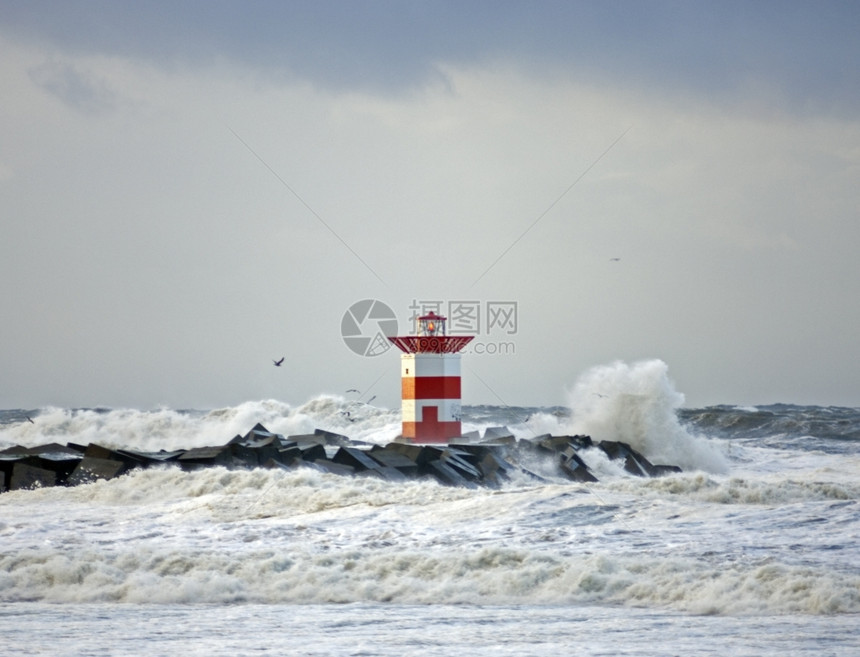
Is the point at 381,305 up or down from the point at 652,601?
up

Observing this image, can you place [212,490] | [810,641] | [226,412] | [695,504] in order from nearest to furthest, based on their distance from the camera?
[810,641]
[695,504]
[212,490]
[226,412]

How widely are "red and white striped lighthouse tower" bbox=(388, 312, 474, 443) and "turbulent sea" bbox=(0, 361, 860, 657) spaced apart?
10.5 feet

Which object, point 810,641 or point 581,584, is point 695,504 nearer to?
point 581,584

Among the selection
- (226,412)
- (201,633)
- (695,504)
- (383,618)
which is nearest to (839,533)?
(695,504)

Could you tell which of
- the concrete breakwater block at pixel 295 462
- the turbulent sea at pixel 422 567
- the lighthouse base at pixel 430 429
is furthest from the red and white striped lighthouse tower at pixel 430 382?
the turbulent sea at pixel 422 567

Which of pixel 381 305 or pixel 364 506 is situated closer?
pixel 364 506

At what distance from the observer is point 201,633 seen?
591 centimetres

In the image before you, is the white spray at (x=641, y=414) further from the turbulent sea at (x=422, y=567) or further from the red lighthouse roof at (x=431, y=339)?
the turbulent sea at (x=422, y=567)

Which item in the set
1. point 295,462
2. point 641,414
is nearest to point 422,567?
point 295,462

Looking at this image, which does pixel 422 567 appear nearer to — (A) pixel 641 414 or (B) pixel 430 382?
(B) pixel 430 382

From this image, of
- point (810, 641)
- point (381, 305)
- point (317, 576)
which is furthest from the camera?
point (381, 305)

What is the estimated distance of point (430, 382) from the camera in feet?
47.4

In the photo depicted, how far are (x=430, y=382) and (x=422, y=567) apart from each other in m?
7.16

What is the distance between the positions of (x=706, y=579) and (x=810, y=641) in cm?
128
